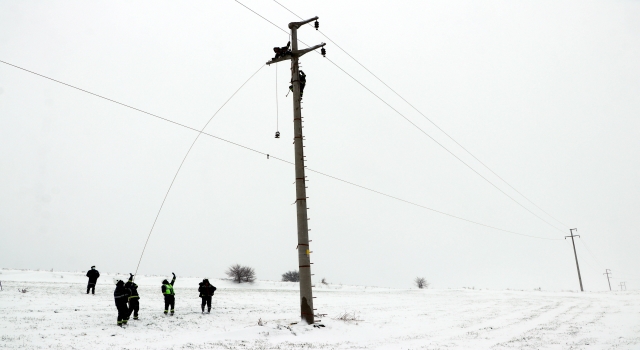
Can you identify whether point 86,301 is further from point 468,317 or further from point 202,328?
point 468,317

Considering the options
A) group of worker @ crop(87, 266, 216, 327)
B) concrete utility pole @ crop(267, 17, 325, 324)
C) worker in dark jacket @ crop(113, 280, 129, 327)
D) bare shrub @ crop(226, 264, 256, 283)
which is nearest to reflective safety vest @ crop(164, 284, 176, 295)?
group of worker @ crop(87, 266, 216, 327)

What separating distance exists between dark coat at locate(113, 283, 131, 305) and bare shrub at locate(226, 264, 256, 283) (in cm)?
3134

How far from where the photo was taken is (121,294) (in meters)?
14.3

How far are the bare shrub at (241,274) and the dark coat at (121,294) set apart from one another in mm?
31341

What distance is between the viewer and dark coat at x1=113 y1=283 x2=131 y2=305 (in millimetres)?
14195

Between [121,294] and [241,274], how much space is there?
32.5 metres

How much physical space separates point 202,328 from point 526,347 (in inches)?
401

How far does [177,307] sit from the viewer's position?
65.1 feet

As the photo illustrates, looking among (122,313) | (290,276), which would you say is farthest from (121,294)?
(290,276)

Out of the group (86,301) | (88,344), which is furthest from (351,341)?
(86,301)

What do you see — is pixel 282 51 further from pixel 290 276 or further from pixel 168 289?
pixel 290 276

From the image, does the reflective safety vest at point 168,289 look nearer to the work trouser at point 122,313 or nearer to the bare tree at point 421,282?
the work trouser at point 122,313

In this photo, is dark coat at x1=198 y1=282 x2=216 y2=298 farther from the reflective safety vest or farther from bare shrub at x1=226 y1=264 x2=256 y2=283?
bare shrub at x1=226 y1=264 x2=256 y2=283

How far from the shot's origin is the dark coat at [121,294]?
46.6 feet
